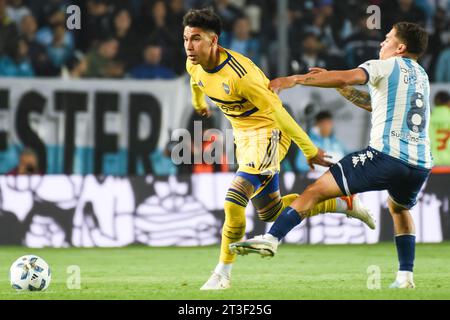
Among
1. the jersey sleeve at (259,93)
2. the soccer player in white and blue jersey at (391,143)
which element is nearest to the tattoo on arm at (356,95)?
the soccer player in white and blue jersey at (391,143)

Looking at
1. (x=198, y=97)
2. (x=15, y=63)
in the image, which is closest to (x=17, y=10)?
(x=15, y=63)

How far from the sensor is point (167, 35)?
1459 cm

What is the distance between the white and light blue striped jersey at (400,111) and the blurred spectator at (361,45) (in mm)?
6706

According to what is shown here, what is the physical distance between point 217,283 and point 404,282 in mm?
1359

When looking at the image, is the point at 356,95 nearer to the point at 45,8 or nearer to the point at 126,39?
the point at 126,39

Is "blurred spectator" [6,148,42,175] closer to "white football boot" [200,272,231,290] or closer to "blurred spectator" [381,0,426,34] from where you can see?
"white football boot" [200,272,231,290]

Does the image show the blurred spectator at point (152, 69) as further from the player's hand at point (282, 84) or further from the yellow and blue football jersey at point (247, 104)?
the player's hand at point (282, 84)

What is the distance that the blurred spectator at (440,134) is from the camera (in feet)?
43.2

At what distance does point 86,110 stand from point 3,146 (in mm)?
1050

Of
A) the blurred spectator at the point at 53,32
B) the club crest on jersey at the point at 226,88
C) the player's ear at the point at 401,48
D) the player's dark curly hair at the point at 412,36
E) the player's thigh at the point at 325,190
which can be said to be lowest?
the player's thigh at the point at 325,190

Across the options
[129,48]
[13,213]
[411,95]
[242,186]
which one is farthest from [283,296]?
[129,48]

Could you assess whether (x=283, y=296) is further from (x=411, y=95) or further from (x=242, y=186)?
(x=411, y=95)

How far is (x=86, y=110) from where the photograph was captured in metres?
12.9

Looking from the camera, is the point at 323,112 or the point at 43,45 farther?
the point at 43,45
